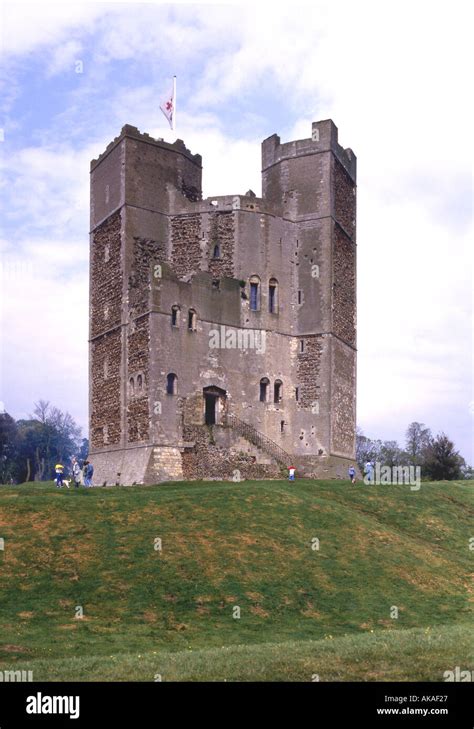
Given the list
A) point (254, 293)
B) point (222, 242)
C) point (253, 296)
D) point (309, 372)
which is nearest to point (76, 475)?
point (253, 296)

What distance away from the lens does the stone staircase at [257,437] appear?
46.8m

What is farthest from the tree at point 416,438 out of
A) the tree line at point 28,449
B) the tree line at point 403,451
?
the tree line at point 28,449

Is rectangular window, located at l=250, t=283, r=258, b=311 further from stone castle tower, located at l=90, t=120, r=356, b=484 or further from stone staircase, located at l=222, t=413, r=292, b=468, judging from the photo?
stone staircase, located at l=222, t=413, r=292, b=468

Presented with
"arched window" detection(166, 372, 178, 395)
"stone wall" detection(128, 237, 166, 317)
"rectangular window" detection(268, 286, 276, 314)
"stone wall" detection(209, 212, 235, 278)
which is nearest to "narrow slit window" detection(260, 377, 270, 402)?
"rectangular window" detection(268, 286, 276, 314)

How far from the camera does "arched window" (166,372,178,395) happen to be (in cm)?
4421

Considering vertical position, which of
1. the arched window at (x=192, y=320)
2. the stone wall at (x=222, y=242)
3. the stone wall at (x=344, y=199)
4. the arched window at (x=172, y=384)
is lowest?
the arched window at (x=172, y=384)

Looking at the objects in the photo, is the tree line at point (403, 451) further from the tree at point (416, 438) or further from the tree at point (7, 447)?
the tree at point (7, 447)

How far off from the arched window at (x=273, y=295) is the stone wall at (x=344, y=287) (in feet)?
12.2

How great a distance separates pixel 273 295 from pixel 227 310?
3930 mm

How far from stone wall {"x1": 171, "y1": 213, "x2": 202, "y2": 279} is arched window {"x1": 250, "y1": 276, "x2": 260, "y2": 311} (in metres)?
3.66
